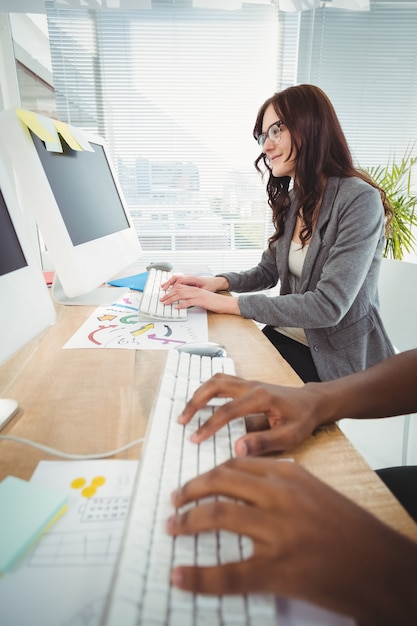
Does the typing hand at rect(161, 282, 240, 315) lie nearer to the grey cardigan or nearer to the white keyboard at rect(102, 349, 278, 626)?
the grey cardigan

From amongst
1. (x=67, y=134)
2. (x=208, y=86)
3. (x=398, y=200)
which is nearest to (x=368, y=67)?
(x=398, y=200)

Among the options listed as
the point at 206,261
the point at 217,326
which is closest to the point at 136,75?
the point at 206,261

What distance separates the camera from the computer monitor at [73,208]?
2.80ft

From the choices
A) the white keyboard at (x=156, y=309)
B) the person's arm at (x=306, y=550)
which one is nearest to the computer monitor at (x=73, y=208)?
the white keyboard at (x=156, y=309)

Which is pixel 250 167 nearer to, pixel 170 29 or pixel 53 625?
pixel 170 29

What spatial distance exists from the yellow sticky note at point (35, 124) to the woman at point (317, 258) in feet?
1.55

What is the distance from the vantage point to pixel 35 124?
0.86 m

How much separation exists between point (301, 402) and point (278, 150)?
1.02m

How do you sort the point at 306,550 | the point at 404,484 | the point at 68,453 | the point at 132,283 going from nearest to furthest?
1. the point at 306,550
2. the point at 68,453
3. the point at 404,484
4. the point at 132,283

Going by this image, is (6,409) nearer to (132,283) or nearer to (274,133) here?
(132,283)

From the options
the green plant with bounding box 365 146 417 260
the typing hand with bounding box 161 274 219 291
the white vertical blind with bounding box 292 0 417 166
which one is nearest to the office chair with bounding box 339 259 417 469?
the typing hand with bounding box 161 274 219 291

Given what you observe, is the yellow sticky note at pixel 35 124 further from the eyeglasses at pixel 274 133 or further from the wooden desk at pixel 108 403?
the eyeglasses at pixel 274 133

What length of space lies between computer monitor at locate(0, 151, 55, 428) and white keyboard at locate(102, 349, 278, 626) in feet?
0.90

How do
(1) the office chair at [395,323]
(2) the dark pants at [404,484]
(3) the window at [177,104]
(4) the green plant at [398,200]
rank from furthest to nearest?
(4) the green plant at [398,200] → (3) the window at [177,104] → (1) the office chair at [395,323] → (2) the dark pants at [404,484]
